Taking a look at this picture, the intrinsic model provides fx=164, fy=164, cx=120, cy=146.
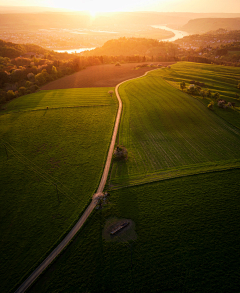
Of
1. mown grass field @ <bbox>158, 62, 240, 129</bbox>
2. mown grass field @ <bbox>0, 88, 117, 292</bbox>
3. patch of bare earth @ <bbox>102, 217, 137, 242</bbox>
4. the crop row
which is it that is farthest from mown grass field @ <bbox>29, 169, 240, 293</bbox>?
the crop row

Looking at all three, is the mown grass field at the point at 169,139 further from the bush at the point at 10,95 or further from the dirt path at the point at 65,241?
the bush at the point at 10,95

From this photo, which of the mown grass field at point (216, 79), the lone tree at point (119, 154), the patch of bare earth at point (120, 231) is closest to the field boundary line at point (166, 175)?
the lone tree at point (119, 154)

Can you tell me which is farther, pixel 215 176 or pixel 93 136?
pixel 93 136

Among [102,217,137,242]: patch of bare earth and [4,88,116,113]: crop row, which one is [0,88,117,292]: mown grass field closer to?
[4,88,116,113]: crop row

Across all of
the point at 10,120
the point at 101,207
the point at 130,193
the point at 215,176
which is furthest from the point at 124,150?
the point at 10,120

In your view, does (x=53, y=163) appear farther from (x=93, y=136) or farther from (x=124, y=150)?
(x=124, y=150)
